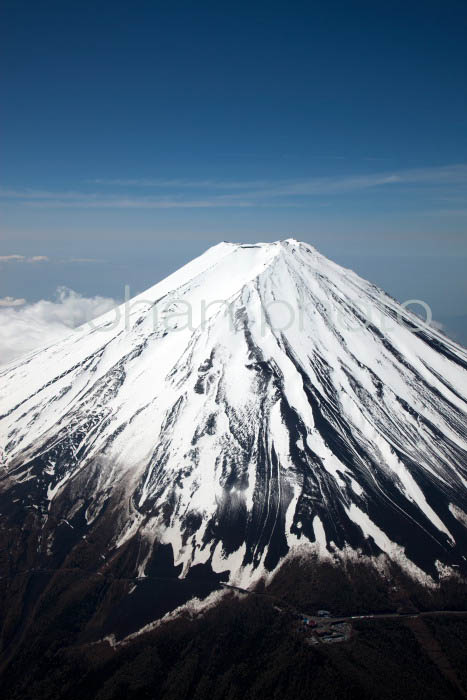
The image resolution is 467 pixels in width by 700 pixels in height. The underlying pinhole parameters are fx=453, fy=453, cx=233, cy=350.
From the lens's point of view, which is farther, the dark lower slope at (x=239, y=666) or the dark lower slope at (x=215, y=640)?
the dark lower slope at (x=215, y=640)

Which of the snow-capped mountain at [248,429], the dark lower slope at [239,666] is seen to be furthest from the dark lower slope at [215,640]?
the snow-capped mountain at [248,429]

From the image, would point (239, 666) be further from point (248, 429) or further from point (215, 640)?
point (248, 429)

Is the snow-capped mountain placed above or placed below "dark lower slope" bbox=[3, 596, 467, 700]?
above

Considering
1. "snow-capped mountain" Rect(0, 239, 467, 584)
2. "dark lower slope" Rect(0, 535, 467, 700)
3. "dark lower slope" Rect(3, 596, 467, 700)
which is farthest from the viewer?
"snow-capped mountain" Rect(0, 239, 467, 584)

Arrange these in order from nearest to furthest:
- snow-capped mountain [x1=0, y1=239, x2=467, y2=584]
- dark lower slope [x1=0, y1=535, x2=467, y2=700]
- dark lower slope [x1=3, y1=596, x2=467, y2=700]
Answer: dark lower slope [x1=3, y1=596, x2=467, y2=700], dark lower slope [x1=0, y1=535, x2=467, y2=700], snow-capped mountain [x1=0, y1=239, x2=467, y2=584]

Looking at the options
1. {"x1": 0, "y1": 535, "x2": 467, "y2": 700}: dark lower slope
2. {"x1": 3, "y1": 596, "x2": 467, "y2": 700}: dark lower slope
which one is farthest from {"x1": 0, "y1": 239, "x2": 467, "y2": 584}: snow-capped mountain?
{"x1": 3, "y1": 596, "x2": 467, "y2": 700}: dark lower slope

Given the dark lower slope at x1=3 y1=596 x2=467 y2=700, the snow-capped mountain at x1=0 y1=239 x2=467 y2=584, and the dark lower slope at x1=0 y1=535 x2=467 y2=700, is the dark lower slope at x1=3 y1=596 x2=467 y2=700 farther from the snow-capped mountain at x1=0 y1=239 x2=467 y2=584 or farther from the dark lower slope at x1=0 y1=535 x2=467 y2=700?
the snow-capped mountain at x1=0 y1=239 x2=467 y2=584

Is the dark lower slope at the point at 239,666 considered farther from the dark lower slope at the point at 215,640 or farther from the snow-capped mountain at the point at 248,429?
the snow-capped mountain at the point at 248,429

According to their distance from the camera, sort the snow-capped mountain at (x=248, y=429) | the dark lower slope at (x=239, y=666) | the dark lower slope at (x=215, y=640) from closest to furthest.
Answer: the dark lower slope at (x=239, y=666) < the dark lower slope at (x=215, y=640) < the snow-capped mountain at (x=248, y=429)
